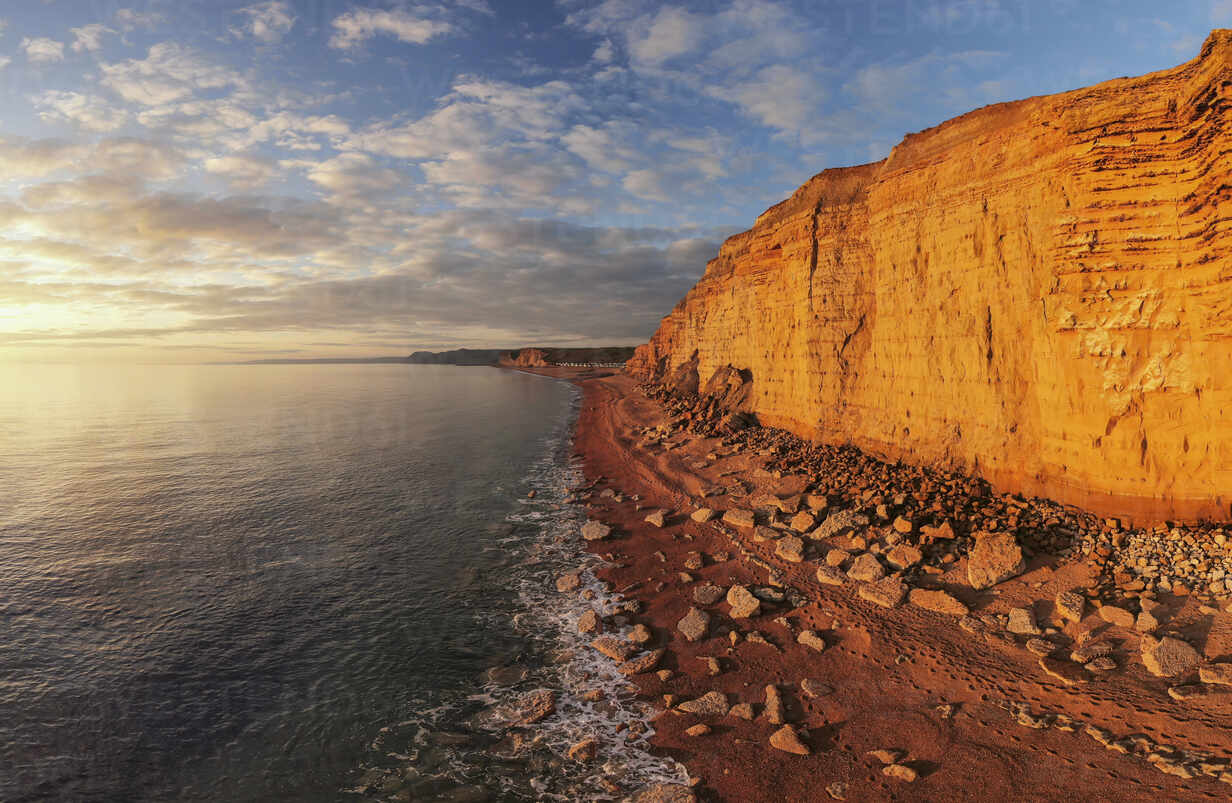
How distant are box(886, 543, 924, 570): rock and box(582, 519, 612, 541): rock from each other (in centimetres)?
1157

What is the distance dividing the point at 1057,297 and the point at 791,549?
37.4 ft

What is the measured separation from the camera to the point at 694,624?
1456 cm

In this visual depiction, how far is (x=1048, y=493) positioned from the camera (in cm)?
1544

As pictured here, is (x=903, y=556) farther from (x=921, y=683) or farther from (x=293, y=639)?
(x=293, y=639)

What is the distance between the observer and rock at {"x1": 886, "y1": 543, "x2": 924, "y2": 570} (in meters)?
15.1

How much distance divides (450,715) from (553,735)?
8.85 feet

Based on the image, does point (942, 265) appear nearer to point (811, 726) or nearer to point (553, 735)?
point (811, 726)

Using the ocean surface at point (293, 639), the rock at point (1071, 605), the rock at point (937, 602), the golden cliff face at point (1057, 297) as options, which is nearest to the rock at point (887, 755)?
the ocean surface at point (293, 639)

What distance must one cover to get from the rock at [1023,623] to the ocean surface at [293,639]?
915 centimetres

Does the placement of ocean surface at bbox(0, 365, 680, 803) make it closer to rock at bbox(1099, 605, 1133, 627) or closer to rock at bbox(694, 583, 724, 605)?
rock at bbox(694, 583, 724, 605)

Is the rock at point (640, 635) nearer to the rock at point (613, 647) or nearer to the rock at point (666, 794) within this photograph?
the rock at point (613, 647)

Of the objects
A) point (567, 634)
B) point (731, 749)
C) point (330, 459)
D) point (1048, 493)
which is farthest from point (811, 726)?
point (330, 459)

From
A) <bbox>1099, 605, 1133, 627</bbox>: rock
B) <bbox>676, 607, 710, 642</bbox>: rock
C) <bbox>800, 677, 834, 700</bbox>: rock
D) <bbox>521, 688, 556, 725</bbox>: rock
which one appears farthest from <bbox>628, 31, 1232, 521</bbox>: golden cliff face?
<bbox>521, 688, 556, 725</bbox>: rock

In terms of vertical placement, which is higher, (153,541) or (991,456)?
(991,456)
